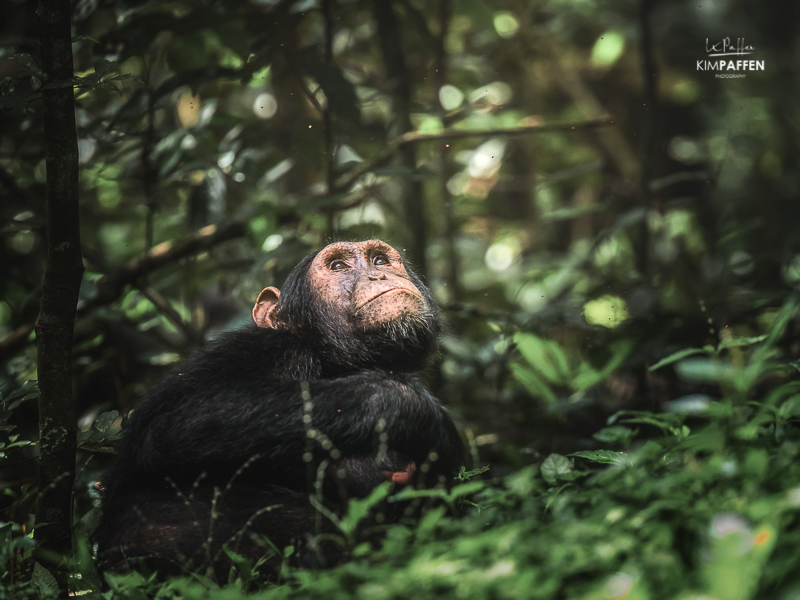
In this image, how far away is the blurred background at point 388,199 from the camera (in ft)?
12.8

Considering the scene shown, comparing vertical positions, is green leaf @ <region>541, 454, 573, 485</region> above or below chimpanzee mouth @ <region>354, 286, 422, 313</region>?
below

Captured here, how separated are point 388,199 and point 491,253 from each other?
2435 mm

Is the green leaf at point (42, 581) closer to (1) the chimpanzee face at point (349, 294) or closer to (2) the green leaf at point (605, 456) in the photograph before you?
(1) the chimpanzee face at point (349, 294)

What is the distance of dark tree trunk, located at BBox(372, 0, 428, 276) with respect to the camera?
16.0ft

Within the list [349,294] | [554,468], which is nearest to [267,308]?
[349,294]

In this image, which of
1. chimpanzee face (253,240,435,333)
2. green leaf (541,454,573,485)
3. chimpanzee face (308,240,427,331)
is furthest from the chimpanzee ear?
green leaf (541,454,573,485)

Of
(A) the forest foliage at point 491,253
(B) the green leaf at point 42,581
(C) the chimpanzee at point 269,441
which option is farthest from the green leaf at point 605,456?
(B) the green leaf at point 42,581

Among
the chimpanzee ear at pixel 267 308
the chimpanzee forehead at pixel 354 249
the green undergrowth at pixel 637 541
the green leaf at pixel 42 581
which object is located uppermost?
the chimpanzee forehead at pixel 354 249

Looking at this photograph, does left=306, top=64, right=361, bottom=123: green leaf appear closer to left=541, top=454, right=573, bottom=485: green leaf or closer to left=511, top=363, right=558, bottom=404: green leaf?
left=511, top=363, right=558, bottom=404: green leaf

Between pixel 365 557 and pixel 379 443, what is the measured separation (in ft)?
2.33

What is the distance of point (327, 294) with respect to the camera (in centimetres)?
296

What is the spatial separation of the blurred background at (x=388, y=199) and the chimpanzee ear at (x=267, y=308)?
0.43m

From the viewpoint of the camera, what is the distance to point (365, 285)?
2.87 metres

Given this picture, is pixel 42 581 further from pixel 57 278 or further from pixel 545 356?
pixel 545 356
